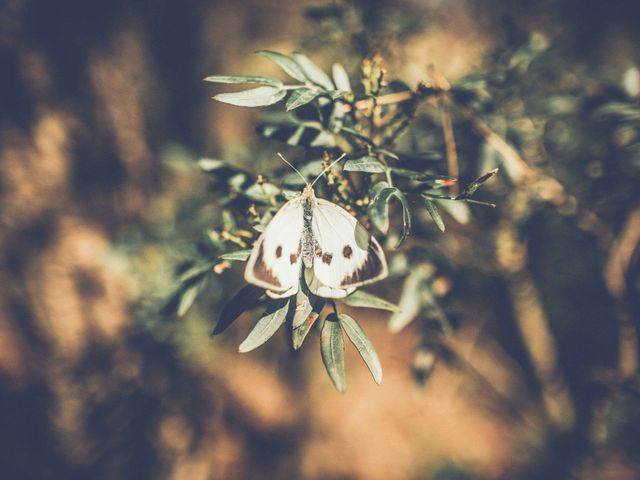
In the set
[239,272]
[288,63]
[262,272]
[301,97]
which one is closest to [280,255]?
[262,272]

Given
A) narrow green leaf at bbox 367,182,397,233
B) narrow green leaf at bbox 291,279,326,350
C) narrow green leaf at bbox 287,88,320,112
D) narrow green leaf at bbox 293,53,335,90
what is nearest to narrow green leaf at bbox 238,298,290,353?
narrow green leaf at bbox 291,279,326,350

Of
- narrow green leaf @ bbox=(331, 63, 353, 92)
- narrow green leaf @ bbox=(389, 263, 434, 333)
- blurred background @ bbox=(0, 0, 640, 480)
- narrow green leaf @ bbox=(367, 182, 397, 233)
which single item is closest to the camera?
narrow green leaf @ bbox=(367, 182, 397, 233)

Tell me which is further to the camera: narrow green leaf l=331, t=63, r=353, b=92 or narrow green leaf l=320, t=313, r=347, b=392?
narrow green leaf l=331, t=63, r=353, b=92

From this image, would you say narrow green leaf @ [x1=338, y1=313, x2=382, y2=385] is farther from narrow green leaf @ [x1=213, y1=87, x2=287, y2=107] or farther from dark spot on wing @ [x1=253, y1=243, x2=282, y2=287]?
narrow green leaf @ [x1=213, y1=87, x2=287, y2=107]

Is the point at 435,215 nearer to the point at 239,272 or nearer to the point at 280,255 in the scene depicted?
the point at 280,255

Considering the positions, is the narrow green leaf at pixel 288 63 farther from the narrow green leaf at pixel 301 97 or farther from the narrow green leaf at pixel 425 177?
the narrow green leaf at pixel 425 177

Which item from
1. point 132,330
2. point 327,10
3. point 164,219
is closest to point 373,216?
point 327,10
